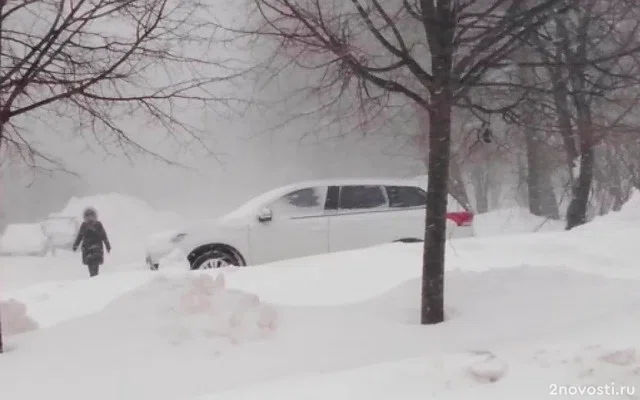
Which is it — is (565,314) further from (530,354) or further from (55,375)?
(55,375)

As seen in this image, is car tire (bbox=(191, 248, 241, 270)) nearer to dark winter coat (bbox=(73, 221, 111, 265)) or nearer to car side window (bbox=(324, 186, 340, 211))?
car side window (bbox=(324, 186, 340, 211))

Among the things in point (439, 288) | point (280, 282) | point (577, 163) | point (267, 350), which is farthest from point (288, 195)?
point (577, 163)

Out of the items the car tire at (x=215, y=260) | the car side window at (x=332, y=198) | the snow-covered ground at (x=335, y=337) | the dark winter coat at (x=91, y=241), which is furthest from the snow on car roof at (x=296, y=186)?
the dark winter coat at (x=91, y=241)

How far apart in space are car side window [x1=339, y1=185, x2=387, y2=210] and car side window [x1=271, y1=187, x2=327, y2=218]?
325mm

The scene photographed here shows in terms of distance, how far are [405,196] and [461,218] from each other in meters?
0.95

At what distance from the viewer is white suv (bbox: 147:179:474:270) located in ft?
35.5

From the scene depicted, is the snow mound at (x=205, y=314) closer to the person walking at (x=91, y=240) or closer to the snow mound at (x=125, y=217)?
the person walking at (x=91, y=240)

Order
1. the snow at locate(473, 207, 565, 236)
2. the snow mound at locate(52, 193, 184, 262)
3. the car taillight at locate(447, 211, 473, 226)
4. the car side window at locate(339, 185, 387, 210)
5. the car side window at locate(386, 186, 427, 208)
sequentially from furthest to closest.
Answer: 1. the snow mound at locate(52, 193, 184, 262)
2. the snow at locate(473, 207, 565, 236)
3. the car side window at locate(386, 186, 427, 208)
4. the car taillight at locate(447, 211, 473, 226)
5. the car side window at locate(339, 185, 387, 210)

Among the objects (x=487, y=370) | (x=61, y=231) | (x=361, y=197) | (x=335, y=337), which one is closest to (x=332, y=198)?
(x=361, y=197)

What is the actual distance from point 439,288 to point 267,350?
5.61ft

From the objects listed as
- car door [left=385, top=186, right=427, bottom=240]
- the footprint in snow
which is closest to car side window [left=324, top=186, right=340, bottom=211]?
car door [left=385, top=186, right=427, bottom=240]

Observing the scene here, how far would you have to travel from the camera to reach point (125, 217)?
29.1m

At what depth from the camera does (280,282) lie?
8.33 m

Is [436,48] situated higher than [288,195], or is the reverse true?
[436,48]
